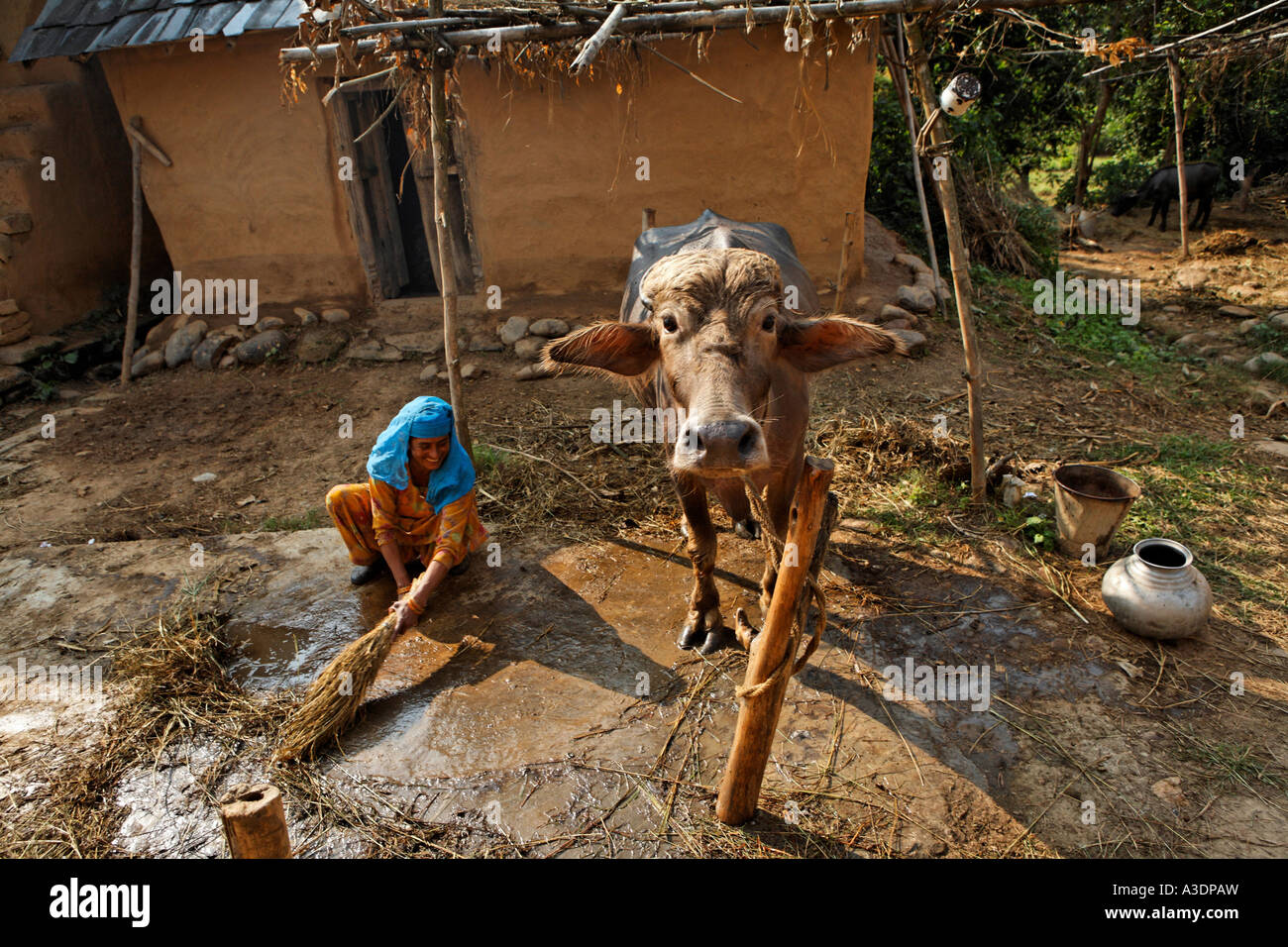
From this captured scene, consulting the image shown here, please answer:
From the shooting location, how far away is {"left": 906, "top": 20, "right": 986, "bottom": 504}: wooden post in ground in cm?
423

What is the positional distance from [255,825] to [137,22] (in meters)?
8.87

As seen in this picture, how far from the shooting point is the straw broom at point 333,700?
3182 mm

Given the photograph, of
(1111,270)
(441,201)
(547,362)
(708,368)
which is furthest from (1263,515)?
(1111,270)

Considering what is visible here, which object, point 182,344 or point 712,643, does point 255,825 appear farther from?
point 182,344

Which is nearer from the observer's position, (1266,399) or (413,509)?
(413,509)

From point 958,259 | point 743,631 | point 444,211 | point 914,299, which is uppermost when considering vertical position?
point 444,211

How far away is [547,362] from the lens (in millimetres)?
3549

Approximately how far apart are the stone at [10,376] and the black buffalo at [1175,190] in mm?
15922

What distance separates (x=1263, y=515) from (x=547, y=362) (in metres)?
4.67

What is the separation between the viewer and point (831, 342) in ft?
11.0

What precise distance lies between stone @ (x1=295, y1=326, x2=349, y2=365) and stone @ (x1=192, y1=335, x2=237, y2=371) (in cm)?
85

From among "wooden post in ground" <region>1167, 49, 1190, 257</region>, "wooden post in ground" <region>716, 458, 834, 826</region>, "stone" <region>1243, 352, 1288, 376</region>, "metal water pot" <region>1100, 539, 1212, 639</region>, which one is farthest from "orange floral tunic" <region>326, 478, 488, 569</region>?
"wooden post in ground" <region>1167, 49, 1190, 257</region>

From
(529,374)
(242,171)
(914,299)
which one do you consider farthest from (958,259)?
(242,171)
